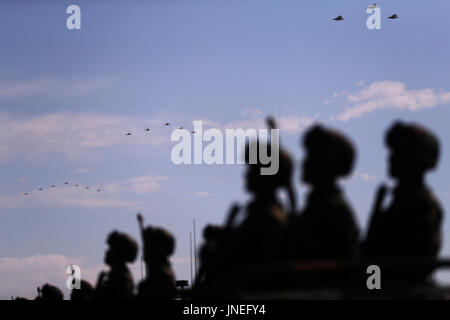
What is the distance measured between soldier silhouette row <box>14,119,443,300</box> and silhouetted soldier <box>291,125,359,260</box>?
12 mm

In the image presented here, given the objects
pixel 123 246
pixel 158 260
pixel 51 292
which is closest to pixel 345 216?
pixel 158 260

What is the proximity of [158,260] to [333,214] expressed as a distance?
672 centimetres

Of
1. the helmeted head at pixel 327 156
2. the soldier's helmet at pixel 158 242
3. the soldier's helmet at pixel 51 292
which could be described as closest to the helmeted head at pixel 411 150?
the helmeted head at pixel 327 156

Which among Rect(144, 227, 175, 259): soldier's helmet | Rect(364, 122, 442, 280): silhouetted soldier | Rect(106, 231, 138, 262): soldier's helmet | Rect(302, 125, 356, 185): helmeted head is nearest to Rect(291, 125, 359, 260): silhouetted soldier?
Rect(302, 125, 356, 185): helmeted head

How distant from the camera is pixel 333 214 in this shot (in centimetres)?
977

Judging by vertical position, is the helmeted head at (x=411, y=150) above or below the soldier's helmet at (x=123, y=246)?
above

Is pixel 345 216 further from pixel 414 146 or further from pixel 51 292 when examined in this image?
pixel 51 292

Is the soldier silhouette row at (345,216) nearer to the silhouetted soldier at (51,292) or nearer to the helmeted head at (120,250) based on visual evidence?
the helmeted head at (120,250)

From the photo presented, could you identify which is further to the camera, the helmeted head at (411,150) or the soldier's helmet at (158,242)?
the soldier's helmet at (158,242)

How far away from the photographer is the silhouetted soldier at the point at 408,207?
9.84 m

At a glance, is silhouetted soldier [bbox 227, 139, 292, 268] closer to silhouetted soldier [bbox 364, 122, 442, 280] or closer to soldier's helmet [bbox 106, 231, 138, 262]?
silhouetted soldier [bbox 364, 122, 442, 280]

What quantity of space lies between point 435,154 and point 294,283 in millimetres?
2399
